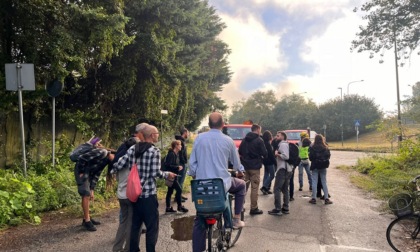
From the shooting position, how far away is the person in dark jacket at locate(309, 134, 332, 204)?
921cm

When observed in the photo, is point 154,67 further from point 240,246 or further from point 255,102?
point 255,102

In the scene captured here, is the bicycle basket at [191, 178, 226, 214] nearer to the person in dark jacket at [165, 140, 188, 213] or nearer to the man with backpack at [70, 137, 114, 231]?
the man with backpack at [70, 137, 114, 231]

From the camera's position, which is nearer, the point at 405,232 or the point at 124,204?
the point at 124,204

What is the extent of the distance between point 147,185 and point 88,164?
2229 millimetres

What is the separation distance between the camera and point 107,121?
13500 millimetres

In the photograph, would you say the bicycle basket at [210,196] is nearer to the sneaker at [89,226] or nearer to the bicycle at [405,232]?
the sneaker at [89,226]

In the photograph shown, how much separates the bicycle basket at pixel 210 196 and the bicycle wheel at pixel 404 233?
11.4 ft

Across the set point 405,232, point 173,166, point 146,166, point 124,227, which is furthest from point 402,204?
point 124,227

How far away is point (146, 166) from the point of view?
455 centimetres

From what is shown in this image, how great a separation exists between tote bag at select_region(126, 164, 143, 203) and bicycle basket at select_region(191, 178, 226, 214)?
29.3 inches

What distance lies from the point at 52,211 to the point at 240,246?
4.42 m

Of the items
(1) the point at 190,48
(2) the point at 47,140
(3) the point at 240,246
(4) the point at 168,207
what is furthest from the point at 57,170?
(1) the point at 190,48

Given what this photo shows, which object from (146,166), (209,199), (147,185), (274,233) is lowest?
(274,233)

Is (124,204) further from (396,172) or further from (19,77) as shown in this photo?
(396,172)
